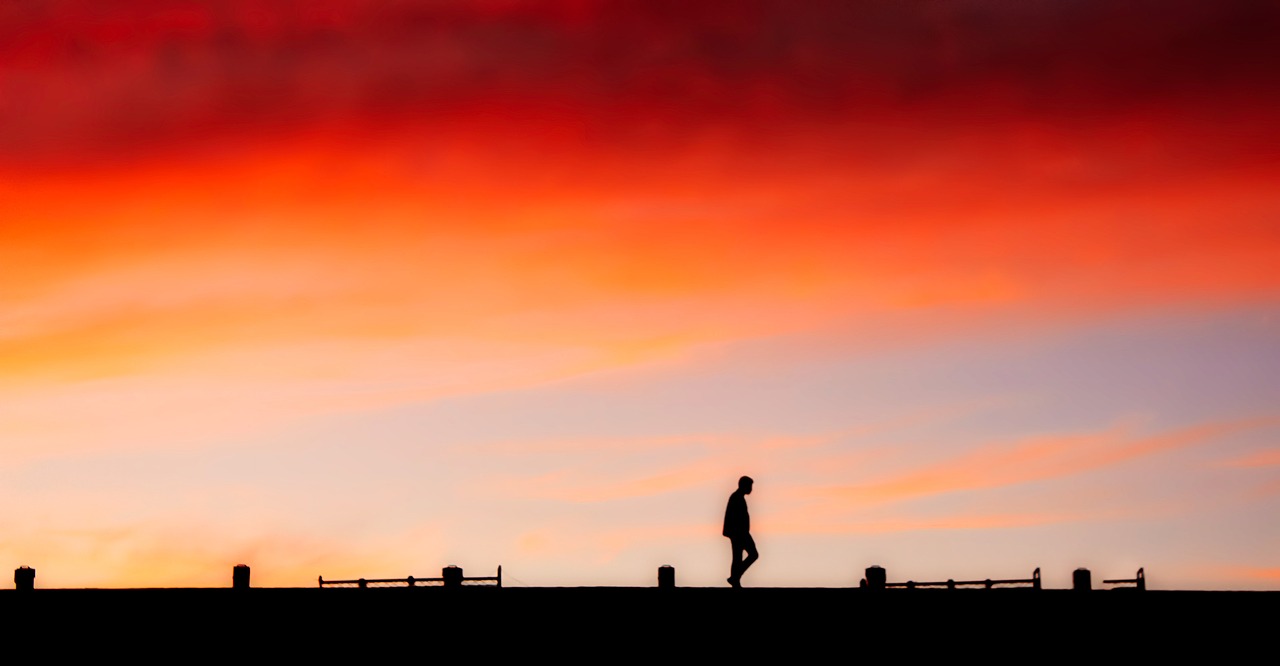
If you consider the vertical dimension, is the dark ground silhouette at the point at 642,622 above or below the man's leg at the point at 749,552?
below

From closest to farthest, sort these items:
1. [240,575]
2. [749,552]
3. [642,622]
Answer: [642,622], [240,575], [749,552]

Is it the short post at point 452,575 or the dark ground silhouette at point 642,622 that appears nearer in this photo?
the dark ground silhouette at point 642,622

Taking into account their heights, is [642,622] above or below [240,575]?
below

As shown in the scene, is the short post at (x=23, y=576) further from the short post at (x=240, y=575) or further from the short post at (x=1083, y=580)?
the short post at (x=1083, y=580)

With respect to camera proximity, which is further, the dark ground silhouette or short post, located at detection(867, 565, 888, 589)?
short post, located at detection(867, 565, 888, 589)

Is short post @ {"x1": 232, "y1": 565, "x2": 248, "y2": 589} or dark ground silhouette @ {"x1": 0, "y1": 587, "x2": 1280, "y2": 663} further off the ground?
short post @ {"x1": 232, "y1": 565, "x2": 248, "y2": 589}

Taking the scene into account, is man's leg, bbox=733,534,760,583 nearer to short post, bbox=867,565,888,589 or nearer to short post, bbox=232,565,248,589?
short post, bbox=867,565,888,589

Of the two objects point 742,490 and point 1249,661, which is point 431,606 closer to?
point 742,490

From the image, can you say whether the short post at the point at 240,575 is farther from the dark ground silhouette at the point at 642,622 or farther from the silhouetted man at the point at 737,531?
the silhouetted man at the point at 737,531

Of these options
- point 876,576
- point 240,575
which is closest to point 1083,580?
point 876,576

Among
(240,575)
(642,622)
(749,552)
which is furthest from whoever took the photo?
(749,552)

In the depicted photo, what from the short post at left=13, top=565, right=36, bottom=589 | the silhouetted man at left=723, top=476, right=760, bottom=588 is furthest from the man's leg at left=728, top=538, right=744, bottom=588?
the short post at left=13, top=565, right=36, bottom=589

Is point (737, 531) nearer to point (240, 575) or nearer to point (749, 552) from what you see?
point (749, 552)

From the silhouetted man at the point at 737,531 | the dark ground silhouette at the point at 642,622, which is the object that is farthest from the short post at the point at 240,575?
the silhouetted man at the point at 737,531
